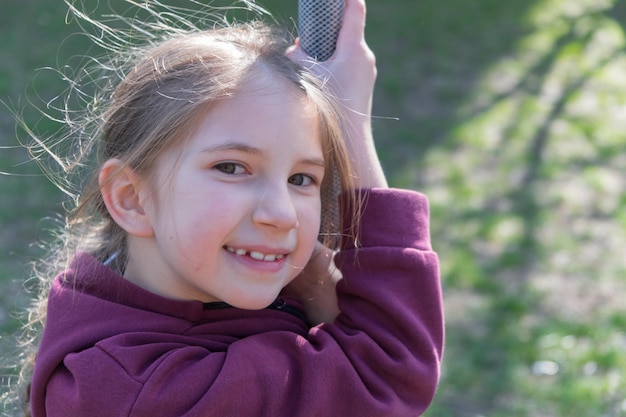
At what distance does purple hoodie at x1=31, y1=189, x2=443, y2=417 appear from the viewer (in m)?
1.79

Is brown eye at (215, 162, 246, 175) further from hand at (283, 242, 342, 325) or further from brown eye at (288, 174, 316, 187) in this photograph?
hand at (283, 242, 342, 325)

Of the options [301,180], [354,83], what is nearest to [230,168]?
[301,180]

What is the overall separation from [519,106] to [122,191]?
708cm

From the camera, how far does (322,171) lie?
2.00 m

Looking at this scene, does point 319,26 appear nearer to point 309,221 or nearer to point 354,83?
point 354,83

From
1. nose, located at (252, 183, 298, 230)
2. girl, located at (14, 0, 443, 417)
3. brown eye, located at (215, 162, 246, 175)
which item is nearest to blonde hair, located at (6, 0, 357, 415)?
girl, located at (14, 0, 443, 417)

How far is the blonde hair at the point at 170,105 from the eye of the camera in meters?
1.95

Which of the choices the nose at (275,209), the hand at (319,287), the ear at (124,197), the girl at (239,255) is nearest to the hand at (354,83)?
the girl at (239,255)

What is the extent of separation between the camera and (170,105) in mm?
1960

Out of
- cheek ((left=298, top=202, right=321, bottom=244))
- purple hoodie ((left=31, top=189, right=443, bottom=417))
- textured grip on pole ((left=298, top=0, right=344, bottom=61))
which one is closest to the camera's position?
purple hoodie ((left=31, top=189, right=443, bottom=417))

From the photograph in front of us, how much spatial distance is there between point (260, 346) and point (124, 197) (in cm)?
44

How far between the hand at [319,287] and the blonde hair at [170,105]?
0.06 m

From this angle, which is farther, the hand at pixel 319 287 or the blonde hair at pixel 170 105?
the hand at pixel 319 287

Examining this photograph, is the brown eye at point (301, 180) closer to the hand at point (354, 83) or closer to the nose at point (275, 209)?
the nose at point (275, 209)
